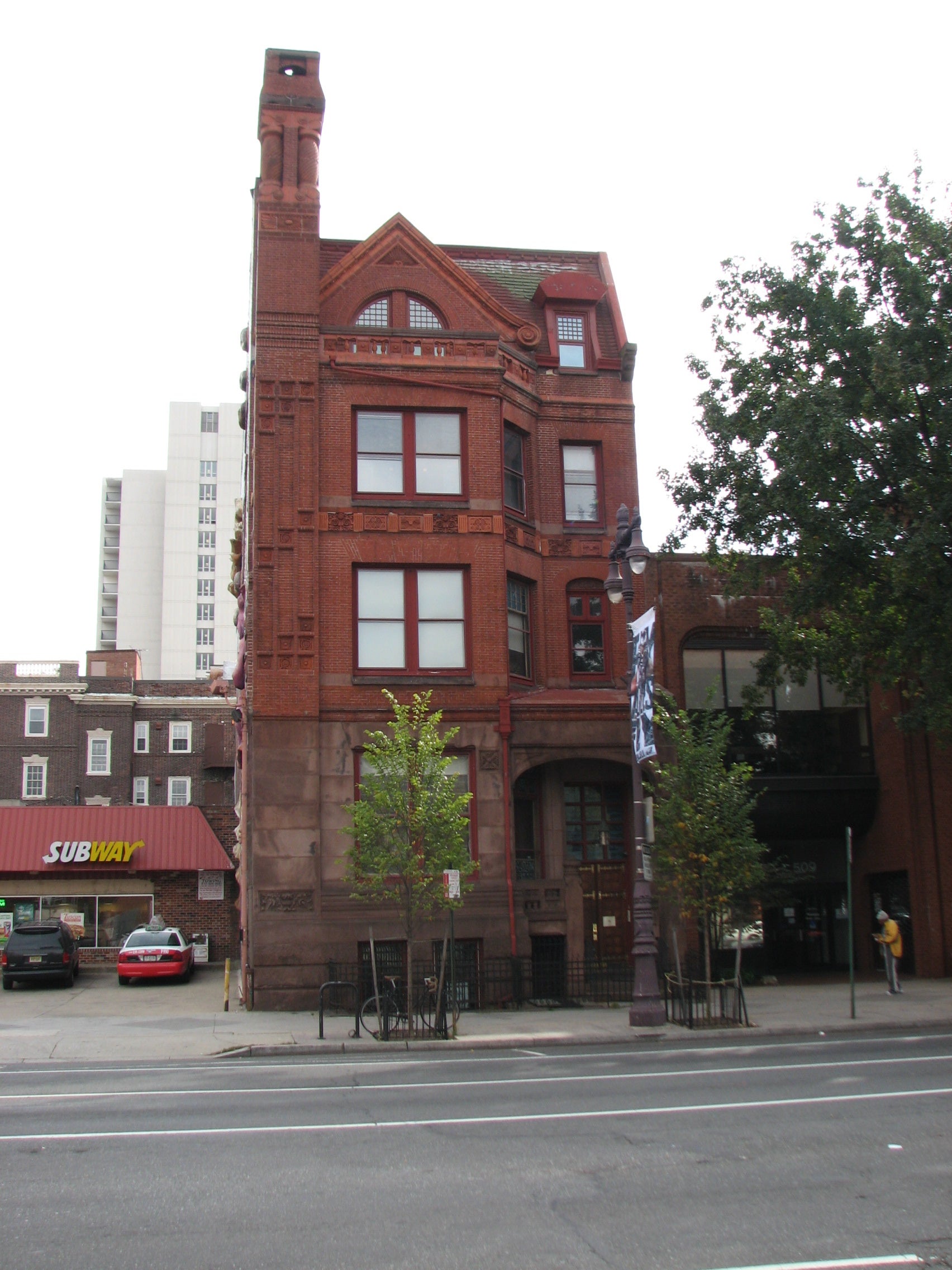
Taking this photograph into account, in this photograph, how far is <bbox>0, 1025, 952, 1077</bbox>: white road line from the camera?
1634cm

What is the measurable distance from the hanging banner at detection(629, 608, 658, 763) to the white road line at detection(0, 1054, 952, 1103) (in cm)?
699

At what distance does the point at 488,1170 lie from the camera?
891cm

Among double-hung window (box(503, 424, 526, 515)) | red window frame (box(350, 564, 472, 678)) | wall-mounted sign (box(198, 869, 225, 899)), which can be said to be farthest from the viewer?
wall-mounted sign (box(198, 869, 225, 899))

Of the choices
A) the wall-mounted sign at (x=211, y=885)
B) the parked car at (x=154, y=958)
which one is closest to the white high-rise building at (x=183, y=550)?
the wall-mounted sign at (x=211, y=885)

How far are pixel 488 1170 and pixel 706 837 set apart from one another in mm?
13248

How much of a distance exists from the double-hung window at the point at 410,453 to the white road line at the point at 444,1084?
15.2m

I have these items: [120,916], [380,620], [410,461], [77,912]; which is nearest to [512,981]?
[380,620]

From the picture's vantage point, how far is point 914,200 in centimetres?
2419

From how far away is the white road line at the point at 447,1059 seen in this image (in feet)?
53.6

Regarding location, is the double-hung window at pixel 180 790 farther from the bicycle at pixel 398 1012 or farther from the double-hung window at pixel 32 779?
the bicycle at pixel 398 1012

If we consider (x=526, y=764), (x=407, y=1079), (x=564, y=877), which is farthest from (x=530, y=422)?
(x=407, y=1079)

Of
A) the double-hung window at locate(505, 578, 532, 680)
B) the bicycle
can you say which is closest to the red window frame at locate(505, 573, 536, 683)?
the double-hung window at locate(505, 578, 532, 680)

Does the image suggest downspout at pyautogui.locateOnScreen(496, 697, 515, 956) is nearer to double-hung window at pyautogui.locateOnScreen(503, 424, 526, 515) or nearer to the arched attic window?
double-hung window at pyautogui.locateOnScreen(503, 424, 526, 515)

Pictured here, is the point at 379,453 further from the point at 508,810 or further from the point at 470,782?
the point at 508,810
